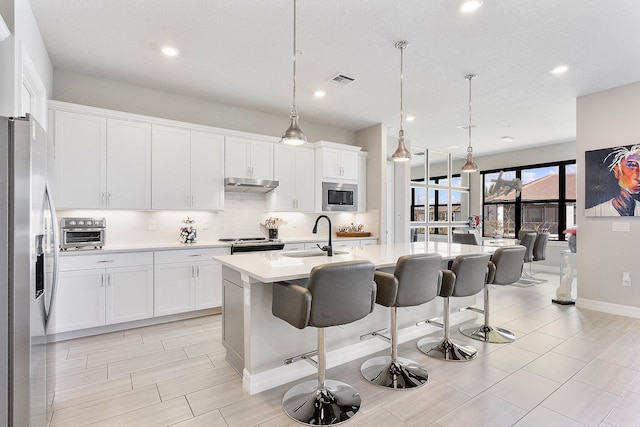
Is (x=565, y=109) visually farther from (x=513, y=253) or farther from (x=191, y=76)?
(x=191, y=76)

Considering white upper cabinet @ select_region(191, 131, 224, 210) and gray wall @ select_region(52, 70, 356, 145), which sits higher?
gray wall @ select_region(52, 70, 356, 145)

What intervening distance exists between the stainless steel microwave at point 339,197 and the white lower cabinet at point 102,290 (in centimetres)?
280

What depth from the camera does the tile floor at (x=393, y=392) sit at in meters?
2.04

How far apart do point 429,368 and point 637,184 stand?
3649 mm

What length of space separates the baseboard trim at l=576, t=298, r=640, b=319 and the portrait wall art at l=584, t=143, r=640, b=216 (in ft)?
3.84

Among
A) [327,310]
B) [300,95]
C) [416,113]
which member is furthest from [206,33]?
[416,113]

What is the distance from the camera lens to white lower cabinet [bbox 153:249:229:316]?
12.3 ft

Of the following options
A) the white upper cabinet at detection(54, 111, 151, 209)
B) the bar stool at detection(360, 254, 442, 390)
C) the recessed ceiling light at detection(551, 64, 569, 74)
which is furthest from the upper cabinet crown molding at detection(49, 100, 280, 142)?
the recessed ceiling light at detection(551, 64, 569, 74)

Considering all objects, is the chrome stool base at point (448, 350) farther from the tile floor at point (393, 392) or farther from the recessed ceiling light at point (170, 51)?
the recessed ceiling light at point (170, 51)

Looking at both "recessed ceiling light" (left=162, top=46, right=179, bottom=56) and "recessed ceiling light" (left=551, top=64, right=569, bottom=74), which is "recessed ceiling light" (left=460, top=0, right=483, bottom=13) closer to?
"recessed ceiling light" (left=551, top=64, right=569, bottom=74)

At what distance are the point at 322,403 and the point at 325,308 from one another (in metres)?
0.68

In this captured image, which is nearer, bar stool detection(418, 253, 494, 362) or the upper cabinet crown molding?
bar stool detection(418, 253, 494, 362)

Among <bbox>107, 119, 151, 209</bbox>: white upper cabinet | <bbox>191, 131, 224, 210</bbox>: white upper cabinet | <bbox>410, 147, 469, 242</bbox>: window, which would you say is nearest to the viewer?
<bbox>107, 119, 151, 209</bbox>: white upper cabinet

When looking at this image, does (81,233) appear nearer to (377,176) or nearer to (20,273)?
(20,273)
